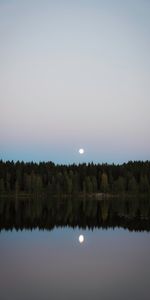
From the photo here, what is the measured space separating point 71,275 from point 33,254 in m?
11.4

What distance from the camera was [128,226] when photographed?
75688 mm

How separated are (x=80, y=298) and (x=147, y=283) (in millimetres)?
6875

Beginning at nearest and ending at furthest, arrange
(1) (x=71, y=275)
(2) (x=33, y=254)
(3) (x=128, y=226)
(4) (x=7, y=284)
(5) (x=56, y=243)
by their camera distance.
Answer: (4) (x=7, y=284) → (1) (x=71, y=275) → (2) (x=33, y=254) → (5) (x=56, y=243) → (3) (x=128, y=226)

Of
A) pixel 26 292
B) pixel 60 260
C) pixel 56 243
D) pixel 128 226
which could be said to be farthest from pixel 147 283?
pixel 128 226

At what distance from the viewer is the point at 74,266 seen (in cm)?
3975

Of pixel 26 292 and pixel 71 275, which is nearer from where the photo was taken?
pixel 26 292

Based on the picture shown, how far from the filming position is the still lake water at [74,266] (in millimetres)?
30422

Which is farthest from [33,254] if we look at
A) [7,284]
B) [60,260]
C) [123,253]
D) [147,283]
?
[147,283]

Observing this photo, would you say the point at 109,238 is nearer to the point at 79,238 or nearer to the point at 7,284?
the point at 79,238

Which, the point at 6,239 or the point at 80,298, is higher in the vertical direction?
the point at 6,239

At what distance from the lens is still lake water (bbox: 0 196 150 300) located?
1198 inches

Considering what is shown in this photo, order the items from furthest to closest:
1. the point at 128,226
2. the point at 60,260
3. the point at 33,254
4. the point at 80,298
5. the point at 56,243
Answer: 1. the point at 128,226
2. the point at 56,243
3. the point at 33,254
4. the point at 60,260
5. the point at 80,298

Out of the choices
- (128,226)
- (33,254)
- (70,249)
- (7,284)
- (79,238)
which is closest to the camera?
(7,284)

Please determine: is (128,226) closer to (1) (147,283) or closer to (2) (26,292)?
(1) (147,283)
